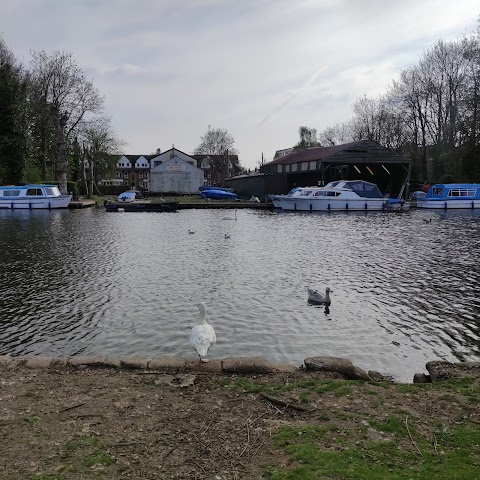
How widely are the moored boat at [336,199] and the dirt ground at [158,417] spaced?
4085cm

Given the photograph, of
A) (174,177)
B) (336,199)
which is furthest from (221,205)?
(174,177)

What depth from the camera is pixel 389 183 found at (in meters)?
56.7

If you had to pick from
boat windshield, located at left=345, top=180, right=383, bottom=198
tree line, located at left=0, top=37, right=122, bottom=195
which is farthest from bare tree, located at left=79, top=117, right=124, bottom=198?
boat windshield, located at left=345, top=180, right=383, bottom=198

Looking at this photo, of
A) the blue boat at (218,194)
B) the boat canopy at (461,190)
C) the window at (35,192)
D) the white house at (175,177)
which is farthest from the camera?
the white house at (175,177)

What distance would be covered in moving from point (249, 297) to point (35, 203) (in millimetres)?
40883

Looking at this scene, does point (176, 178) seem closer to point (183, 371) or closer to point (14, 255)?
point (14, 255)

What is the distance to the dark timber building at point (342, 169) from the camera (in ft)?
165

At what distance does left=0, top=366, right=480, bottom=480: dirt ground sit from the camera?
4.27m

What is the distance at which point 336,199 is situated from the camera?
46.7m

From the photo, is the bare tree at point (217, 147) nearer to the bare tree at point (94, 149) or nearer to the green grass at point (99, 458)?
the bare tree at point (94, 149)

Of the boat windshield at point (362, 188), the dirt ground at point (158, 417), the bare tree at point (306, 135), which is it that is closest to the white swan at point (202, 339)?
the dirt ground at point (158, 417)

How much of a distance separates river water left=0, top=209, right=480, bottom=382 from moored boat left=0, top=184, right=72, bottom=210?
2372cm

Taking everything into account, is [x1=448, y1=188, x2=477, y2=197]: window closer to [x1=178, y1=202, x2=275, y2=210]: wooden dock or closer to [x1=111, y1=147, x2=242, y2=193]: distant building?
[x1=178, y1=202, x2=275, y2=210]: wooden dock

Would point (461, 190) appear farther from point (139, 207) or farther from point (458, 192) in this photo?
point (139, 207)
